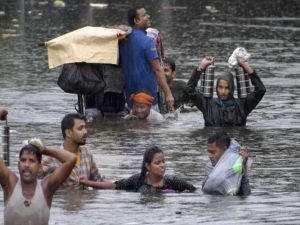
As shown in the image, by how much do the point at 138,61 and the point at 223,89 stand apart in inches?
56.5

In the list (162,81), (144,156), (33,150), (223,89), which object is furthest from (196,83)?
(33,150)

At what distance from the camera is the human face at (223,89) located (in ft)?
52.7

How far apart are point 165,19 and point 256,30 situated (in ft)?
13.4

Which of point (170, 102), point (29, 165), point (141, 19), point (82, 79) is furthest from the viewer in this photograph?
point (141, 19)

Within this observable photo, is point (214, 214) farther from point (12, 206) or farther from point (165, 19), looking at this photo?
point (165, 19)

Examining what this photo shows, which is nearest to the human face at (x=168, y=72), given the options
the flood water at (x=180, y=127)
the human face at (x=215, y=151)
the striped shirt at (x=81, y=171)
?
the flood water at (x=180, y=127)

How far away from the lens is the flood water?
1128 centimetres

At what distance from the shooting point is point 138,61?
1717 cm

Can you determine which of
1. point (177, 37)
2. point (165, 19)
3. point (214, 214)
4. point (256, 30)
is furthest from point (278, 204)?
point (165, 19)

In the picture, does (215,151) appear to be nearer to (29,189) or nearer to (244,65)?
(29,189)

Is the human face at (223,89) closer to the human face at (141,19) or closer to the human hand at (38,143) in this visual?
the human face at (141,19)

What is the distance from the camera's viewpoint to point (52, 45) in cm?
1716

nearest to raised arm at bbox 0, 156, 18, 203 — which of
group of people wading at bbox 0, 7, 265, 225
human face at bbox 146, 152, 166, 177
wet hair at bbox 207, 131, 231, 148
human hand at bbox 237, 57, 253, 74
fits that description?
group of people wading at bbox 0, 7, 265, 225

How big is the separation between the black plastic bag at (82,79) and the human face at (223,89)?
61.8 inches
